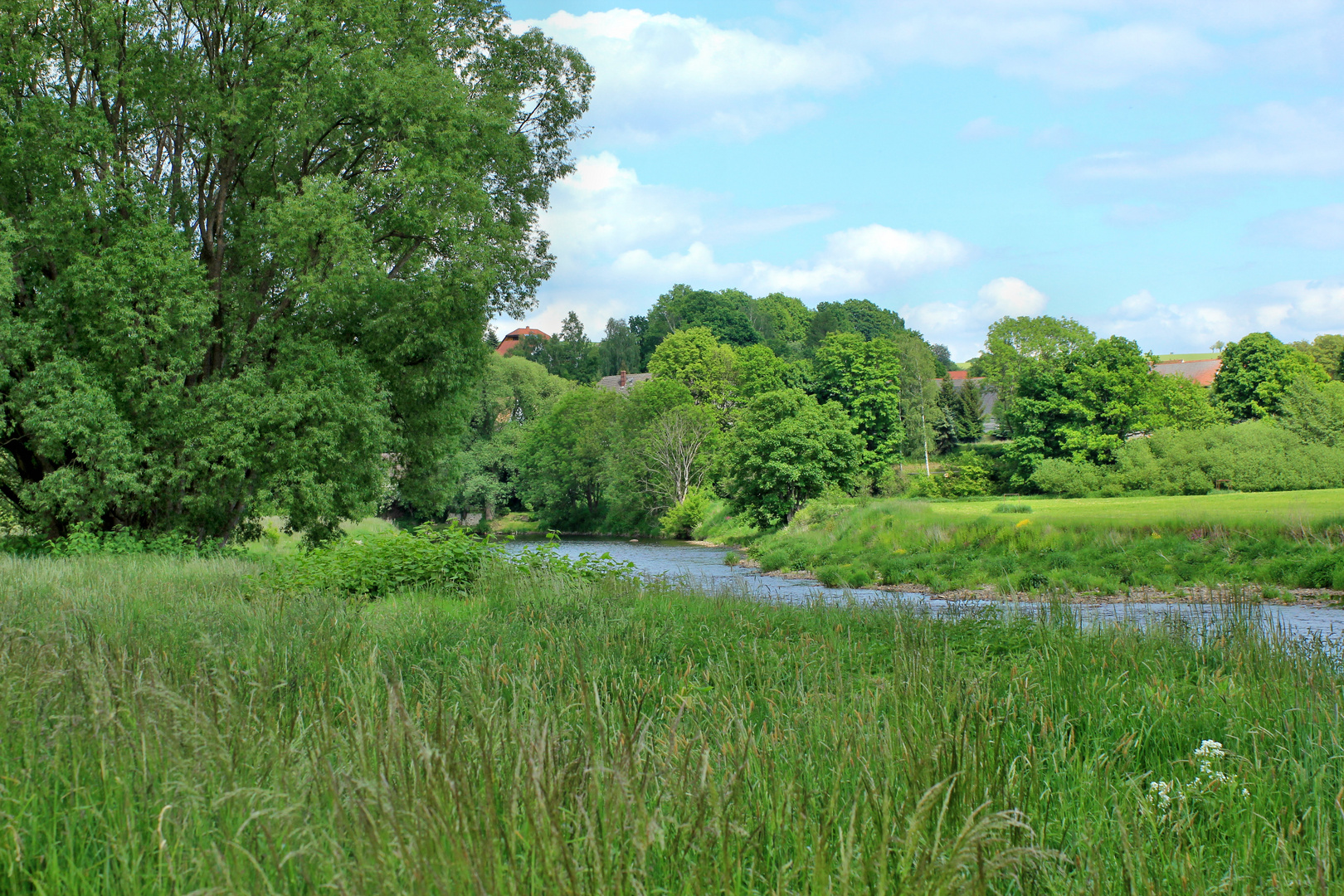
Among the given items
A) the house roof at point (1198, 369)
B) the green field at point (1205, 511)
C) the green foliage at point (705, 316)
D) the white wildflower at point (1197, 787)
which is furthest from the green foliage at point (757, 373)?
the white wildflower at point (1197, 787)

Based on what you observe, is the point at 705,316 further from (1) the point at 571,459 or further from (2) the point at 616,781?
(2) the point at 616,781

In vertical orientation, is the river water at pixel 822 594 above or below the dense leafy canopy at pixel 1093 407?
below

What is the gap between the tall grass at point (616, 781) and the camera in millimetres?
1852

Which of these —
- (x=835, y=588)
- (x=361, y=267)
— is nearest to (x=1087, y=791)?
(x=361, y=267)

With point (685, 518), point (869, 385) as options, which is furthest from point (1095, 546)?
point (869, 385)

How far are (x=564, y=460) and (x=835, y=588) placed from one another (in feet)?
131

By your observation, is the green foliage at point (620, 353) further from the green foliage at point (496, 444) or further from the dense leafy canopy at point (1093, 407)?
the dense leafy canopy at point (1093, 407)

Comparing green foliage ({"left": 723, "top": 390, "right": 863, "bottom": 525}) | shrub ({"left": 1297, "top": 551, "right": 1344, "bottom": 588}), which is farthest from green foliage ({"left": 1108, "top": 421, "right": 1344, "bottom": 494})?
shrub ({"left": 1297, "top": 551, "right": 1344, "bottom": 588})

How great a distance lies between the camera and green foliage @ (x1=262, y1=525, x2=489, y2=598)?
36.6ft

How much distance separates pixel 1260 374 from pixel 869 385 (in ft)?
81.6

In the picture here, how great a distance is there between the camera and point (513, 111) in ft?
68.6

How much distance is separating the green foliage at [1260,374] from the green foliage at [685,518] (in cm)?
3530

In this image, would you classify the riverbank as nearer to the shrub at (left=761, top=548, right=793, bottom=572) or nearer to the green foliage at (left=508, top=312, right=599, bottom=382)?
the shrub at (left=761, top=548, right=793, bottom=572)

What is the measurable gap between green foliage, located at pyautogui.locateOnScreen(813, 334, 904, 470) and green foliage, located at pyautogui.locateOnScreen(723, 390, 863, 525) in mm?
16115
